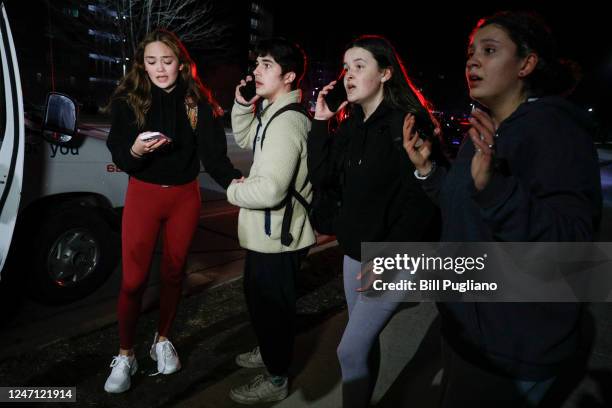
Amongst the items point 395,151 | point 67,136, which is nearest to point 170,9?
point 67,136

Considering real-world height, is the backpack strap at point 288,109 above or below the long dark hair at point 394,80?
below

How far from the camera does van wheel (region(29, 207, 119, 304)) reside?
3.69 meters

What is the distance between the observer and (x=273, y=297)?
8.28 ft

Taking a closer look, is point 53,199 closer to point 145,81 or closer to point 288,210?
point 145,81

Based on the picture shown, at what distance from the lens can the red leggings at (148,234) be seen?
2.65 m

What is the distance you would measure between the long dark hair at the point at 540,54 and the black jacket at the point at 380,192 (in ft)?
2.18

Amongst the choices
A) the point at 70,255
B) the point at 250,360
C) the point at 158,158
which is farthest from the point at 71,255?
the point at 250,360

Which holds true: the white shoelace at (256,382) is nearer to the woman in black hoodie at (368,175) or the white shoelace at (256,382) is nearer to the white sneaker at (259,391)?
the white sneaker at (259,391)

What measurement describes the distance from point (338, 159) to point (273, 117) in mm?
400

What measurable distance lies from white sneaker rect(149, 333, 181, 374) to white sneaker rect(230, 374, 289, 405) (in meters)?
0.46

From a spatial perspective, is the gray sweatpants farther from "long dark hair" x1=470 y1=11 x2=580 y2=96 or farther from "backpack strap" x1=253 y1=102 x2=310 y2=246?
"long dark hair" x1=470 y1=11 x2=580 y2=96

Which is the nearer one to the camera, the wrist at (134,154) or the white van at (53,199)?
the wrist at (134,154)

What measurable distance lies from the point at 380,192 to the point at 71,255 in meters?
2.95

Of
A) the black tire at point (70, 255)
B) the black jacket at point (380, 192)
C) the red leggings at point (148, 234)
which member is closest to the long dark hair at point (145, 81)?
the red leggings at point (148, 234)
